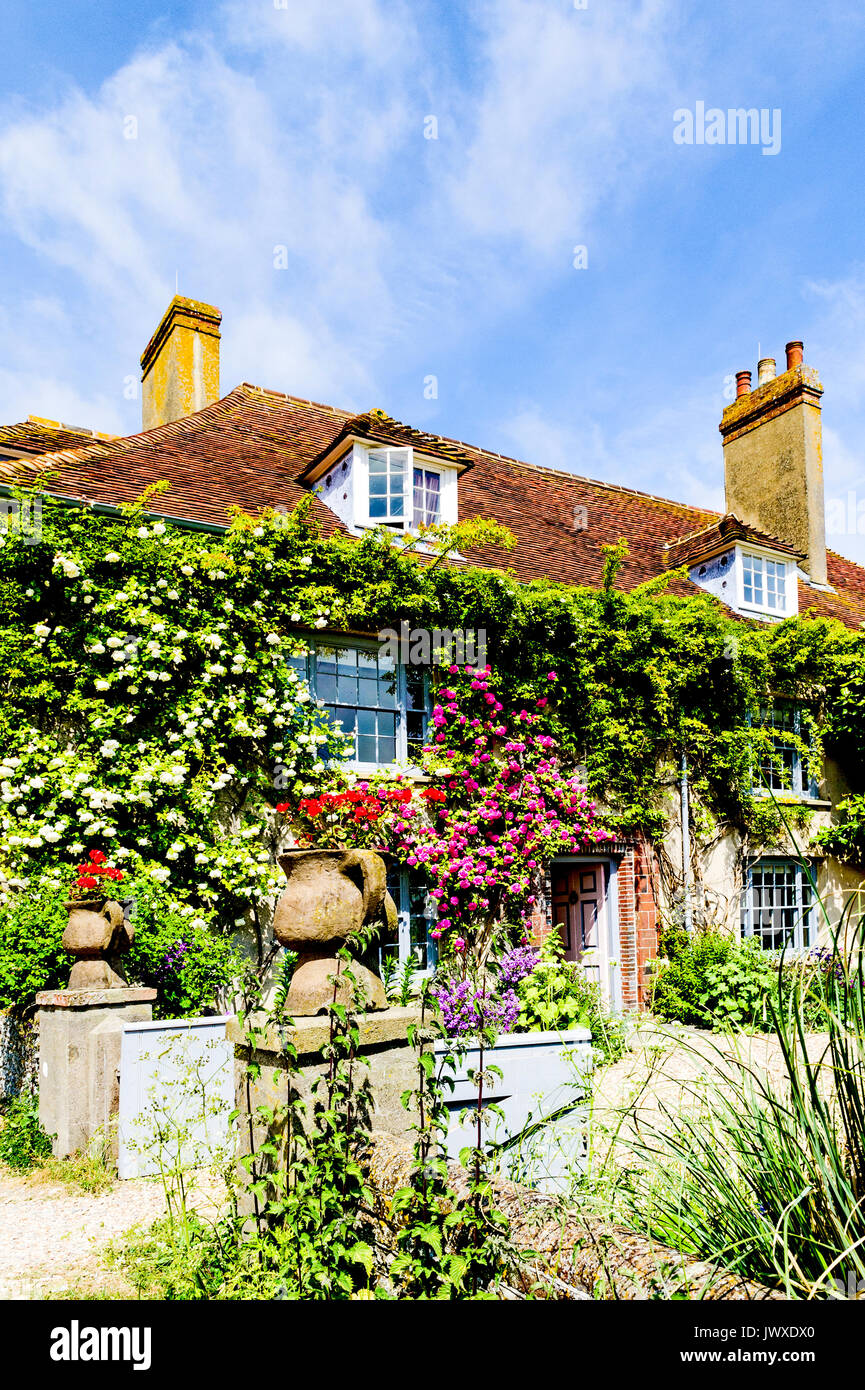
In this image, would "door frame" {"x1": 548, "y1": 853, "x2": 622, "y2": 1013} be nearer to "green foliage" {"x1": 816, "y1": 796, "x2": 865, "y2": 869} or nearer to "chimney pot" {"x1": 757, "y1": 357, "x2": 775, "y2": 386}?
"green foliage" {"x1": 816, "y1": 796, "x2": 865, "y2": 869}

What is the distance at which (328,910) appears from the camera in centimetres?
393

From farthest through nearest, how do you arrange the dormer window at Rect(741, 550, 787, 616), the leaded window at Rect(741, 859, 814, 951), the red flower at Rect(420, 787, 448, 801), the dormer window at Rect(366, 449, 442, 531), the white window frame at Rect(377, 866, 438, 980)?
the dormer window at Rect(741, 550, 787, 616), the leaded window at Rect(741, 859, 814, 951), the dormer window at Rect(366, 449, 442, 531), the white window frame at Rect(377, 866, 438, 980), the red flower at Rect(420, 787, 448, 801)

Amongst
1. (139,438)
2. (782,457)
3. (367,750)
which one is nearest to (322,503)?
(139,438)

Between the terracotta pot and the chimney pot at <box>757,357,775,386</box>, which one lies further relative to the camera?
the chimney pot at <box>757,357,775,386</box>

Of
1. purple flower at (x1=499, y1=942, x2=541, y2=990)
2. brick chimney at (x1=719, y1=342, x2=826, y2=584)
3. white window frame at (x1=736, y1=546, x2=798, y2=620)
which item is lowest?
purple flower at (x1=499, y1=942, x2=541, y2=990)

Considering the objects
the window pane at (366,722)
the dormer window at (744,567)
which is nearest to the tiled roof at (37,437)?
the window pane at (366,722)

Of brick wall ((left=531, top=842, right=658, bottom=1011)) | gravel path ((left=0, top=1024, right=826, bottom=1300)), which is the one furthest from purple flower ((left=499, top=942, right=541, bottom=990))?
gravel path ((left=0, top=1024, right=826, bottom=1300))

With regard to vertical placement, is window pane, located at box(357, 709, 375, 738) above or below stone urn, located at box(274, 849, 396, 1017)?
above

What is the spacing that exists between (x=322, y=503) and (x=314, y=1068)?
31.2ft

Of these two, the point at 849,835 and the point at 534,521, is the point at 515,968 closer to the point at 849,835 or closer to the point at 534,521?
the point at 849,835

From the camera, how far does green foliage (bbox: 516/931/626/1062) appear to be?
8703 millimetres

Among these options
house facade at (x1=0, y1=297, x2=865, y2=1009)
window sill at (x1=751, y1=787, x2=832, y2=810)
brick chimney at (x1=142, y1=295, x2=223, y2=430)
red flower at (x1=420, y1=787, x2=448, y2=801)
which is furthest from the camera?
brick chimney at (x1=142, y1=295, x2=223, y2=430)

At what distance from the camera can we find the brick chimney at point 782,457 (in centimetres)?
1592

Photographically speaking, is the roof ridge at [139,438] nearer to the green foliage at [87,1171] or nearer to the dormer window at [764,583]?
the green foliage at [87,1171]
